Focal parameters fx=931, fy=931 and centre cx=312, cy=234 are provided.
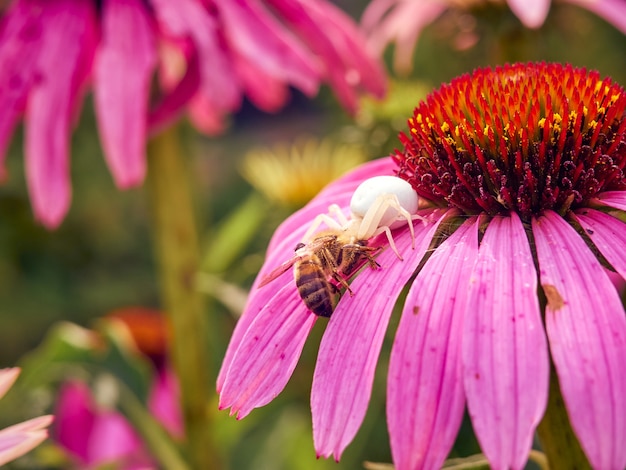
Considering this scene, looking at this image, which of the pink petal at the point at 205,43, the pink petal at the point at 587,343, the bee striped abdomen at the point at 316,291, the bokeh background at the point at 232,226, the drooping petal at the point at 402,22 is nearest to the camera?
the pink petal at the point at 587,343

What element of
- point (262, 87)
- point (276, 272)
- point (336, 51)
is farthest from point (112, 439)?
point (276, 272)

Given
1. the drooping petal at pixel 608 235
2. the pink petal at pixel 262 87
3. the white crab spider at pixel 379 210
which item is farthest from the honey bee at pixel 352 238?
the pink petal at pixel 262 87

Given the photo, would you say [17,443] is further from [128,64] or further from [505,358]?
[128,64]

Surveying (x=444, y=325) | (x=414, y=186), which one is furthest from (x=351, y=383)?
(x=414, y=186)

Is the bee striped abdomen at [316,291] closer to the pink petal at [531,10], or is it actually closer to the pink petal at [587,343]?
the pink petal at [587,343]

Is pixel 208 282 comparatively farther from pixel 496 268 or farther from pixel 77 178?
pixel 77 178

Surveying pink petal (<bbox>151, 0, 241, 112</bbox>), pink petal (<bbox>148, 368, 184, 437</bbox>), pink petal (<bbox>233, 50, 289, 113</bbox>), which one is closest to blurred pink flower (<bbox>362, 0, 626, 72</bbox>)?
pink petal (<bbox>233, 50, 289, 113</bbox>)

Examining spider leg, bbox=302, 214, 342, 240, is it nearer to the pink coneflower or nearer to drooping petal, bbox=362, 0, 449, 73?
the pink coneflower
